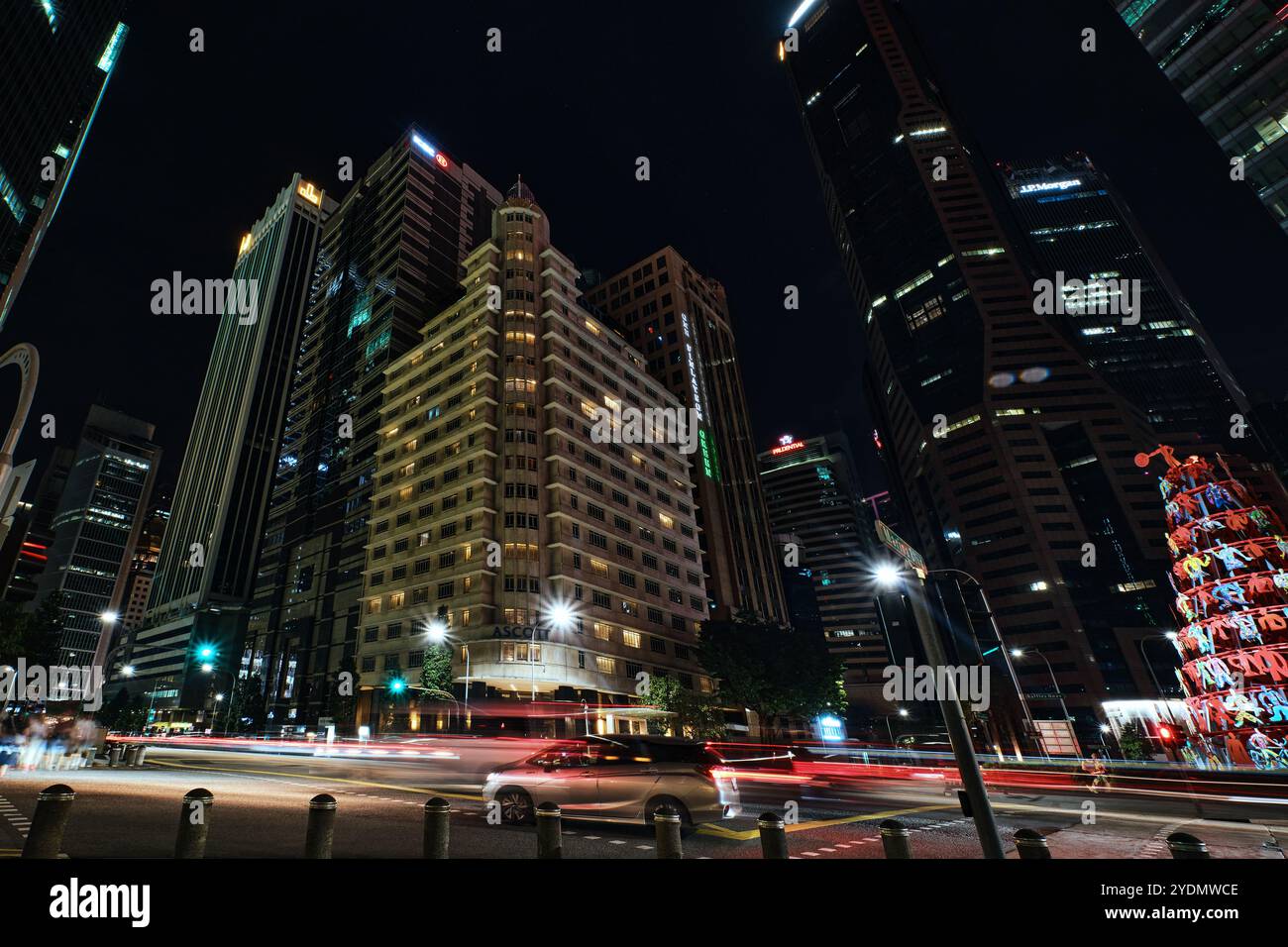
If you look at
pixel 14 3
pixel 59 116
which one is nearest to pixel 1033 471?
pixel 14 3

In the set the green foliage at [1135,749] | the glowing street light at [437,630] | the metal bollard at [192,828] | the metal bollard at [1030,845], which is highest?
the glowing street light at [437,630]

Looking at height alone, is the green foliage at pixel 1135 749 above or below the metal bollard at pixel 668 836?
below

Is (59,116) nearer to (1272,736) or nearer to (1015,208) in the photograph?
(1272,736)

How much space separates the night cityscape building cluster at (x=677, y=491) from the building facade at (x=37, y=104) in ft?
2.31

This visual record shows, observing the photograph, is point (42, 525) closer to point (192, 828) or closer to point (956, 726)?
point (192, 828)

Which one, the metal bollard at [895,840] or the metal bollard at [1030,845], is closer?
the metal bollard at [1030,845]

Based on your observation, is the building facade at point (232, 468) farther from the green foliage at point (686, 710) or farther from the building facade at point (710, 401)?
the green foliage at point (686, 710)

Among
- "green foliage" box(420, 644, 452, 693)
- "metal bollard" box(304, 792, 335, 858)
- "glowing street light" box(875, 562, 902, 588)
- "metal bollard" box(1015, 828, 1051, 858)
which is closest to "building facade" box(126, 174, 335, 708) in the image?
"green foliage" box(420, 644, 452, 693)

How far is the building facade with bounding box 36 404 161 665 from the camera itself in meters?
137

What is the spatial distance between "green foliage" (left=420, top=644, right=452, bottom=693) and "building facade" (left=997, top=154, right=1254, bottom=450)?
136486 millimetres

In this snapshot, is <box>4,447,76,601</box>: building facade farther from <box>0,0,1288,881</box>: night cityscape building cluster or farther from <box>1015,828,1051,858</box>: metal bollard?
<box>1015,828,1051,858</box>: metal bollard

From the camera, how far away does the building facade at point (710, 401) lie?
292 ft

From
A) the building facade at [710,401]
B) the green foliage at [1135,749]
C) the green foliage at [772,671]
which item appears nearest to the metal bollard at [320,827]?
the green foliage at [772,671]
